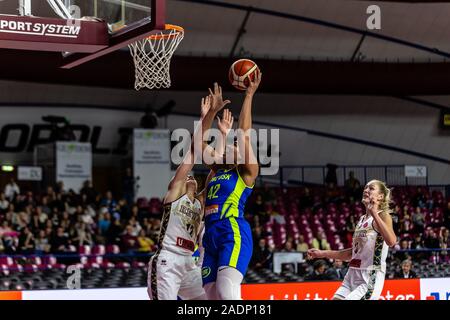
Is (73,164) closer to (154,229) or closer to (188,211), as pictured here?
(154,229)

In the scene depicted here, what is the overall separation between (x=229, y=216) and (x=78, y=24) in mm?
3371

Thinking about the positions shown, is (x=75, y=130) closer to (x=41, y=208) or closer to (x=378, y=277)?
(x=41, y=208)

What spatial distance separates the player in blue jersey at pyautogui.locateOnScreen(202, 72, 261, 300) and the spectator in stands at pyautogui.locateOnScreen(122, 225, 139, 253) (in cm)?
1188

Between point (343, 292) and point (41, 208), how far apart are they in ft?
43.4

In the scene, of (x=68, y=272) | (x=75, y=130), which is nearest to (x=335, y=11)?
(x=75, y=130)

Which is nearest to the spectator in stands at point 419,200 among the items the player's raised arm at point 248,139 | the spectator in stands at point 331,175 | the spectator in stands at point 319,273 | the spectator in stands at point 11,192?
the spectator in stands at point 331,175

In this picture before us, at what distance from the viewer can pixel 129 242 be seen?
19.9 m

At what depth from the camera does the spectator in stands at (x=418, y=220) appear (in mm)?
22453

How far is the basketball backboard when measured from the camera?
9688 millimetres

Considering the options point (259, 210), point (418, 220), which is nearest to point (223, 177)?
point (259, 210)

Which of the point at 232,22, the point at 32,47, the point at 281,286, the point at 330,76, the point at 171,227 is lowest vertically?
the point at 281,286

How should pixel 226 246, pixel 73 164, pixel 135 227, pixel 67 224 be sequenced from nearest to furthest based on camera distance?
pixel 226 246, pixel 67 224, pixel 135 227, pixel 73 164

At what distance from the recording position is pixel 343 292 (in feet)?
30.5

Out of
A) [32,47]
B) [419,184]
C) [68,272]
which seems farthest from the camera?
[419,184]
